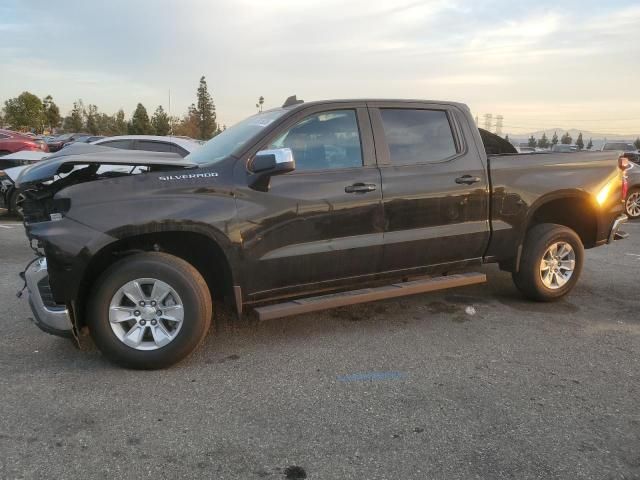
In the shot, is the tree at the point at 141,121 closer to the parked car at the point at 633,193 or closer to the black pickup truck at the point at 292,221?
the parked car at the point at 633,193

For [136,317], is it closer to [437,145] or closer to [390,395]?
[390,395]

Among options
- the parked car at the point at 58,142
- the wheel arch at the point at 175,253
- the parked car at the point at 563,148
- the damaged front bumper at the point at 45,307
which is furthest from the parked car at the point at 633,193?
the parked car at the point at 58,142

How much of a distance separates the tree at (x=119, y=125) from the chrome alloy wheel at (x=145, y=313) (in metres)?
63.3

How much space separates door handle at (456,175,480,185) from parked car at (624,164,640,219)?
727 cm

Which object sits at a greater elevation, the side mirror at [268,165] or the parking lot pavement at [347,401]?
the side mirror at [268,165]

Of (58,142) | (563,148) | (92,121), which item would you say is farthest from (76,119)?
(563,148)

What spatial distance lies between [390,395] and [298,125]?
2.12 m

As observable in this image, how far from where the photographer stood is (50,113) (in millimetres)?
69562

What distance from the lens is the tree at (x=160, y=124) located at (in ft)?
178

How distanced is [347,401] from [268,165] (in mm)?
1649

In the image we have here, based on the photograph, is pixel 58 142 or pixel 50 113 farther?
pixel 50 113

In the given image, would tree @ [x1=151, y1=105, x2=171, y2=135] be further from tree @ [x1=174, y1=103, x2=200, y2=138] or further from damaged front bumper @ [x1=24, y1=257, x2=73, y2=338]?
damaged front bumper @ [x1=24, y1=257, x2=73, y2=338]

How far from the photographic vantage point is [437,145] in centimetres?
475

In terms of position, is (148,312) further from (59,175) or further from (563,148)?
(563,148)
